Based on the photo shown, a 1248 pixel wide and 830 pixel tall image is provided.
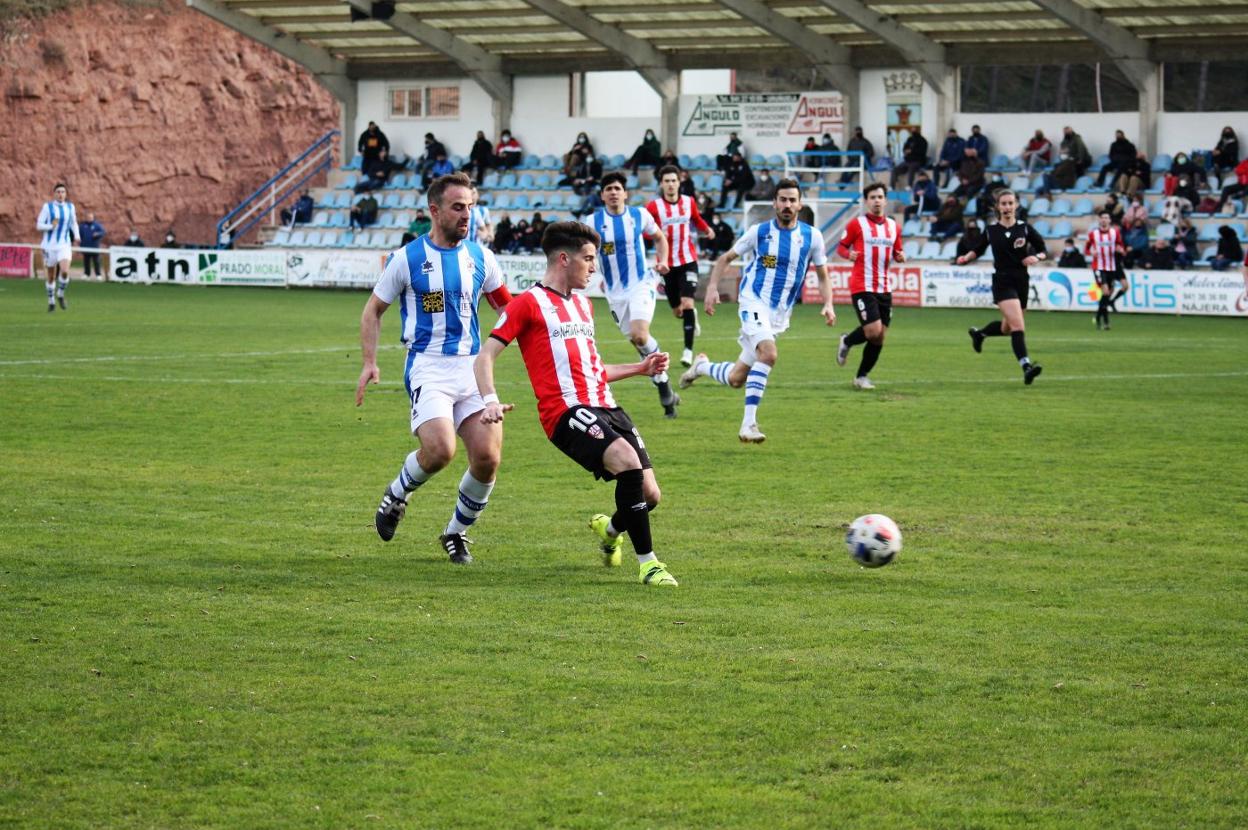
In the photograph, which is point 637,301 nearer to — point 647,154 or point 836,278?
point 836,278

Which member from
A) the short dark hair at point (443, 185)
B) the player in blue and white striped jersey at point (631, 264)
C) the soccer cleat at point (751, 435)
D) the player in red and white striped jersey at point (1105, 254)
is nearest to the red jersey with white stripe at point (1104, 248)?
the player in red and white striped jersey at point (1105, 254)

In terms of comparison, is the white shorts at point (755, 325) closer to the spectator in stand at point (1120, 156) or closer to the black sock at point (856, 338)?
the black sock at point (856, 338)

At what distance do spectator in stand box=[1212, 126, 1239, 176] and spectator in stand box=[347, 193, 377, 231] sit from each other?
65.9ft

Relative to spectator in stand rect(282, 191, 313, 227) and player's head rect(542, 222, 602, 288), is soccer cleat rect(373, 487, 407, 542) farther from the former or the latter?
spectator in stand rect(282, 191, 313, 227)

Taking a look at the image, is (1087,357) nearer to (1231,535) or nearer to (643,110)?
(1231,535)

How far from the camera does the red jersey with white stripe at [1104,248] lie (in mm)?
28578

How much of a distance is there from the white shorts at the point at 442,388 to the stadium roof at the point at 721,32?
91.6 feet

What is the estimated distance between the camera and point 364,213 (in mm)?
44062

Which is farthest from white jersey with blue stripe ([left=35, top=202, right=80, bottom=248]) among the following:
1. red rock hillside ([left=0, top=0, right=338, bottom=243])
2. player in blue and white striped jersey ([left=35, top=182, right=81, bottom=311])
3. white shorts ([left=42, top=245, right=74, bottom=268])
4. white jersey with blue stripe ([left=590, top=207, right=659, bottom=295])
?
red rock hillside ([left=0, top=0, right=338, bottom=243])

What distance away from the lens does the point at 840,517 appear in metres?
10.0

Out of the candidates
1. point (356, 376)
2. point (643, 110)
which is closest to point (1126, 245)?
point (643, 110)

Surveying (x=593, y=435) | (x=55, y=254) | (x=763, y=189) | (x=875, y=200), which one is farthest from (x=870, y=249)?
(x=763, y=189)

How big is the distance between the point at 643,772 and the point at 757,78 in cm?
6293

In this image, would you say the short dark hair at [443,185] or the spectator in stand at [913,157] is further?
the spectator in stand at [913,157]
